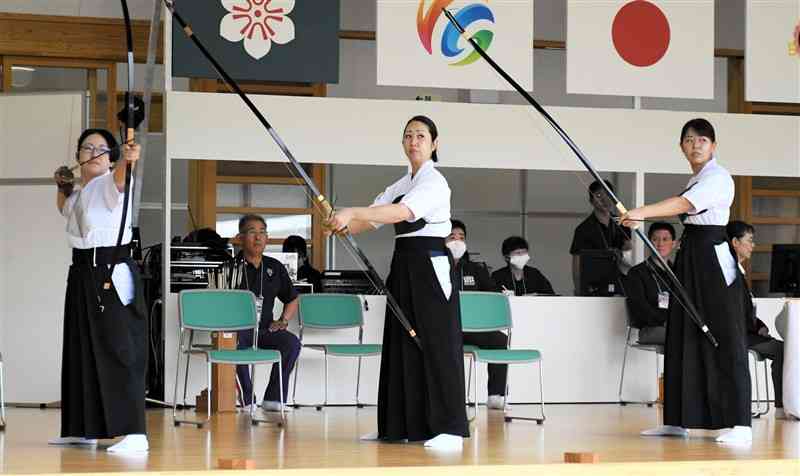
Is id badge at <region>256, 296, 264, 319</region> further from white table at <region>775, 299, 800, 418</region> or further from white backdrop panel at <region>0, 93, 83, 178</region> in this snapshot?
white table at <region>775, 299, 800, 418</region>

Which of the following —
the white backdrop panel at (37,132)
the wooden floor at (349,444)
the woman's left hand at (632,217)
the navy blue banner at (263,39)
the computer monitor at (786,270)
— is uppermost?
the navy blue banner at (263,39)

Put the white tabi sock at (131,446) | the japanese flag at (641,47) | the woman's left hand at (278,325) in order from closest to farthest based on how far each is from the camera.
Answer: the white tabi sock at (131,446) → the woman's left hand at (278,325) → the japanese flag at (641,47)

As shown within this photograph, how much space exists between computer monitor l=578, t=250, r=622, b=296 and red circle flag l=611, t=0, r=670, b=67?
1.22 metres

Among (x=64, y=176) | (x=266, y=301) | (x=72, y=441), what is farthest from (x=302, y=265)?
(x=64, y=176)

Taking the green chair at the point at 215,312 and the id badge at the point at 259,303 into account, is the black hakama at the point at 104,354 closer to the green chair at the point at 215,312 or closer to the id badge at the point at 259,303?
the green chair at the point at 215,312

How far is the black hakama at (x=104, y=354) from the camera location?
4797 millimetres

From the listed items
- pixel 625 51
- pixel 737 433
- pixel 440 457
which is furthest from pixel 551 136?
pixel 440 457

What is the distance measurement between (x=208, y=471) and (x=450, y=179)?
676 centimetres

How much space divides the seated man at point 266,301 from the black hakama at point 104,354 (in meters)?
2.20

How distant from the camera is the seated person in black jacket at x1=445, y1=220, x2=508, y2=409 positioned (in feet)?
24.0

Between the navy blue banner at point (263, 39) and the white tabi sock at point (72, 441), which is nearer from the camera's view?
the white tabi sock at point (72, 441)

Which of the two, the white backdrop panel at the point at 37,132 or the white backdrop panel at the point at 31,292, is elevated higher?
the white backdrop panel at the point at 37,132

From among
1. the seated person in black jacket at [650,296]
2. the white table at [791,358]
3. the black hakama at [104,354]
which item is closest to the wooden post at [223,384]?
the black hakama at [104,354]

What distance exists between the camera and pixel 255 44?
7293 mm
